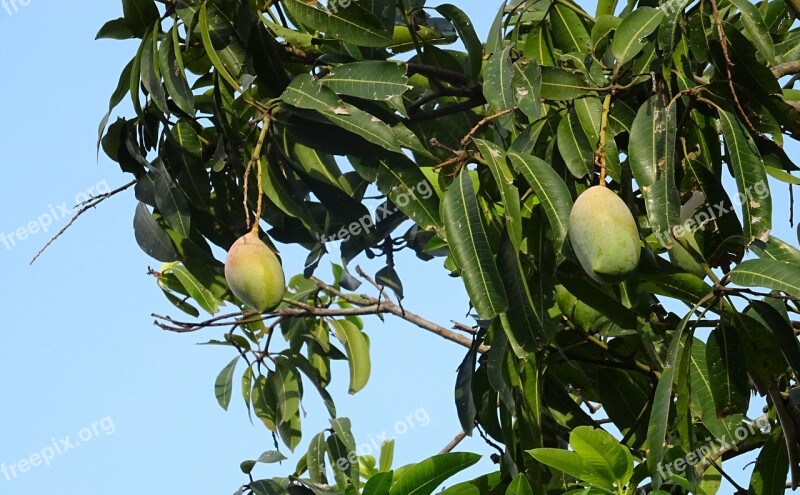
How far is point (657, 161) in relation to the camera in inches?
62.1

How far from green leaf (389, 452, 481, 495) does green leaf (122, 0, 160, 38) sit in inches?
36.1

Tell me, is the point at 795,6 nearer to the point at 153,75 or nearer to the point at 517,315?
the point at 517,315

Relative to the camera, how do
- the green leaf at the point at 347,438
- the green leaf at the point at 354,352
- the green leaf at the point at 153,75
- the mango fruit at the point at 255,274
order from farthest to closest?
the green leaf at the point at 354,352 < the green leaf at the point at 347,438 < the green leaf at the point at 153,75 < the mango fruit at the point at 255,274

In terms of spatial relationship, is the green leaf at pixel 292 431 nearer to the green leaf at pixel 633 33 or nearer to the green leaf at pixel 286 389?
the green leaf at pixel 286 389

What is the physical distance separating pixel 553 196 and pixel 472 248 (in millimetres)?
142

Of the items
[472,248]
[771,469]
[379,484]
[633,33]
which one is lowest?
[771,469]

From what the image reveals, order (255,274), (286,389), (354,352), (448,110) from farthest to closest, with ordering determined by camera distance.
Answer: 1. (354,352)
2. (286,389)
3. (448,110)
4. (255,274)

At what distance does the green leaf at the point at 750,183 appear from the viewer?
1561 mm

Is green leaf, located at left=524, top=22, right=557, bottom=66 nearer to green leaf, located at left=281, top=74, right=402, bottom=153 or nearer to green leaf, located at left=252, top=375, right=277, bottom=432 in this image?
green leaf, located at left=281, top=74, right=402, bottom=153

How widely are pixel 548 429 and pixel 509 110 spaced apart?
69 centimetres

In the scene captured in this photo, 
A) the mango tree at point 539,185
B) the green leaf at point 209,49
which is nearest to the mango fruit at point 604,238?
the mango tree at point 539,185

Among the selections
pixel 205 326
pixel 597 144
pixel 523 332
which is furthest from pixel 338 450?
pixel 597 144

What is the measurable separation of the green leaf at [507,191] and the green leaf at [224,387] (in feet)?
5.11

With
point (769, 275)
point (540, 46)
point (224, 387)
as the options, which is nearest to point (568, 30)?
point (540, 46)
